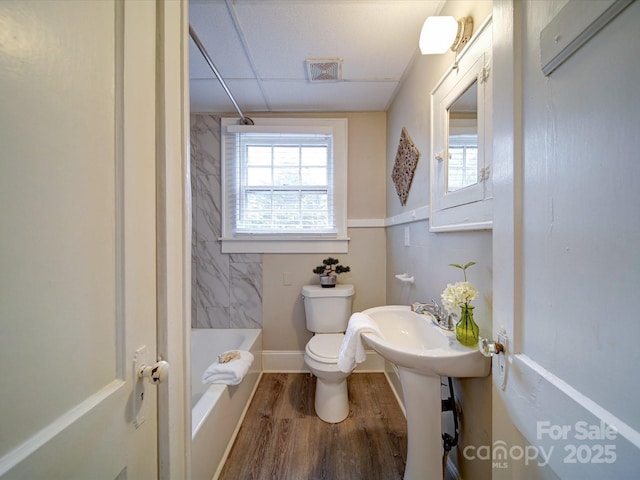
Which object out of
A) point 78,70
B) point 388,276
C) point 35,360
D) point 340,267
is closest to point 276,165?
point 340,267

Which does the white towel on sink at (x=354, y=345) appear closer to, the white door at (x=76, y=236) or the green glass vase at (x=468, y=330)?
the green glass vase at (x=468, y=330)

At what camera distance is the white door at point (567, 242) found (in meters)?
0.37

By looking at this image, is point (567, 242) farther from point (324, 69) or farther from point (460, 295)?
point (324, 69)

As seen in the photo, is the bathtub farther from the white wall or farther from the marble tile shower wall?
the white wall

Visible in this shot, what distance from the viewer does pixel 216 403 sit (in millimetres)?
1257

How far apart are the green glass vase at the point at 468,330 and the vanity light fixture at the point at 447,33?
1112 millimetres

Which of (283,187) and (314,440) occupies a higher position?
(283,187)

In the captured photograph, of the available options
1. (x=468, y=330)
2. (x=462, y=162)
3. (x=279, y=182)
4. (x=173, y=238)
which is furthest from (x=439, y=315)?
(x=279, y=182)

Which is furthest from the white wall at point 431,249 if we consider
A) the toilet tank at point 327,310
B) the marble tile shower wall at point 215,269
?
the marble tile shower wall at point 215,269

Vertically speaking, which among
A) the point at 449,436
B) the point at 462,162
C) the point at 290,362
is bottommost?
the point at 290,362

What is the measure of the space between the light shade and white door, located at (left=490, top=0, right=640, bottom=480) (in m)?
0.46

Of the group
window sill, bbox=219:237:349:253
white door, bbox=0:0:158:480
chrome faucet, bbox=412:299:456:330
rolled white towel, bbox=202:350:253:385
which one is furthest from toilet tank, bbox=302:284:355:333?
white door, bbox=0:0:158:480

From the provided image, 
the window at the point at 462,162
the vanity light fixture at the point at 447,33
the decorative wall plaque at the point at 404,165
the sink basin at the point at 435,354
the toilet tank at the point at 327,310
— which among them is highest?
the vanity light fixture at the point at 447,33

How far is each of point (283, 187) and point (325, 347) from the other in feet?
4.53
